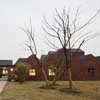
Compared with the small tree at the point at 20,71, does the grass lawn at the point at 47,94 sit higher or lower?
lower

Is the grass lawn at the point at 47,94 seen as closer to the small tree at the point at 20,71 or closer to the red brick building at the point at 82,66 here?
the small tree at the point at 20,71

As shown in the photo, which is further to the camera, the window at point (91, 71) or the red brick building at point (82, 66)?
the window at point (91, 71)

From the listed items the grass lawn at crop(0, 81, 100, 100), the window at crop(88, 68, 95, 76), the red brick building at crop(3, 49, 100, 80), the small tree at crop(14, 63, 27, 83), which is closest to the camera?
the grass lawn at crop(0, 81, 100, 100)

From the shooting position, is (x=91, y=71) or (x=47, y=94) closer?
(x=47, y=94)

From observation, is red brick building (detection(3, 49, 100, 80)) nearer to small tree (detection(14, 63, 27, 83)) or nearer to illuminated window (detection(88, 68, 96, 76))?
illuminated window (detection(88, 68, 96, 76))

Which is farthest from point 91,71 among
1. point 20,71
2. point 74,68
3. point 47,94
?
point 47,94

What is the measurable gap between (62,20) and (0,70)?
2536 cm

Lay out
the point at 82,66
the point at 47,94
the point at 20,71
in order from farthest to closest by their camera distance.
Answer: the point at 82,66, the point at 20,71, the point at 47,94

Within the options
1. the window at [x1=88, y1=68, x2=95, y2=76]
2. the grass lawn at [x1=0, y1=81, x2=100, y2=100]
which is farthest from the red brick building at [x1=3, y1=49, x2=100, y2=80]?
the grass lawn at [x1=0, y1=81, x2=100, y2=100]

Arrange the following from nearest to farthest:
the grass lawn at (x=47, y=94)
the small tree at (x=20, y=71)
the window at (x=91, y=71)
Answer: the grass lawn at (x=47, y=94) → the small tree at (x=20, y=71) → the window at (x=91, y=71)

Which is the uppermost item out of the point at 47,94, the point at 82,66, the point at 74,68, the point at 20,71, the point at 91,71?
the point at 82,66

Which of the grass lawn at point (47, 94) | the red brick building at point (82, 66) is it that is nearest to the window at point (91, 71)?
the red brick building at point (82, 66)

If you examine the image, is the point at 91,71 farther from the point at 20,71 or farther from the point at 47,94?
the point at 47,94

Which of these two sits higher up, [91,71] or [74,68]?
[74,68]
